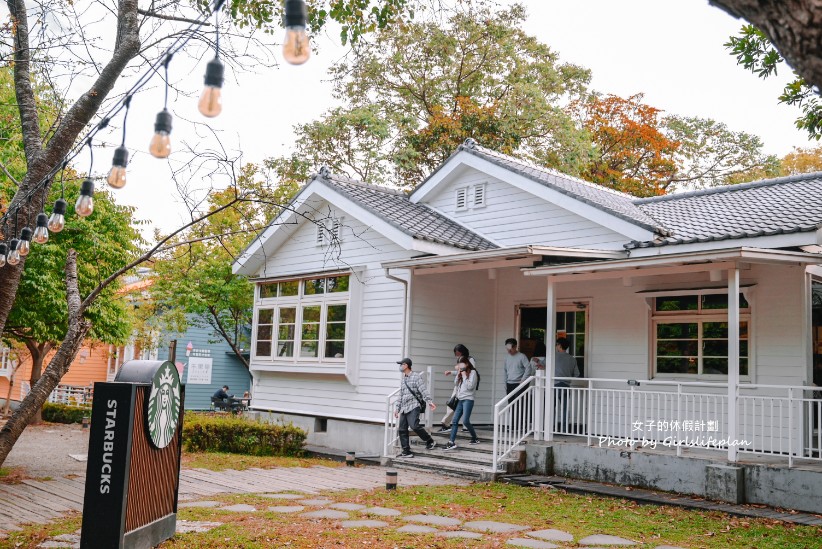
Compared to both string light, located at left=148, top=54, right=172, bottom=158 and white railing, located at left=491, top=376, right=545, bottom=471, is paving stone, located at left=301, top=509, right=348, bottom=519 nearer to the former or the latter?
white railing, located at left=491, top=376, right=545, bottom=471

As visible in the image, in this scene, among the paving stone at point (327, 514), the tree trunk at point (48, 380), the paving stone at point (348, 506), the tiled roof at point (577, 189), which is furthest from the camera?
the tiled roof at point (577, 189)

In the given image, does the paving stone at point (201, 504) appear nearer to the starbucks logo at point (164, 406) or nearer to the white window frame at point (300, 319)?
the starbucks logo at point (164, 406)

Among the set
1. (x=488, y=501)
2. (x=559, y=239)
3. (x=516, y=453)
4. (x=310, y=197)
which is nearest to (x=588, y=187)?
(x=559, y=239)

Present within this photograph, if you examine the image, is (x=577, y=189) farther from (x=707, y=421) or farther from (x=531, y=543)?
(x=531, y=543)

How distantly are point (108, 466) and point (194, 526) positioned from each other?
5.57 feet

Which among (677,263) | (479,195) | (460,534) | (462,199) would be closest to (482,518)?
(460,534)

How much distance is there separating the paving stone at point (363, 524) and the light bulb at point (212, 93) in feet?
16.4

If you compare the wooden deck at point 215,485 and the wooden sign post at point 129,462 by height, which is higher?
the wooden sign post at point 129,462

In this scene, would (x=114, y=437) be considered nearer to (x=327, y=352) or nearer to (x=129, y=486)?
(x=129, y=486)

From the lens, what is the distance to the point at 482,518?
848 centimetres

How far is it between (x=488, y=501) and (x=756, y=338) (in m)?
4.81

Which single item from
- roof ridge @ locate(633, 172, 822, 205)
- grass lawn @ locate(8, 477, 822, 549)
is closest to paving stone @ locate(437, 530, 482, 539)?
grass lawn @ locate(8, 477, 822, 549)

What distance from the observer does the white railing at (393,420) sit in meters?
13.3

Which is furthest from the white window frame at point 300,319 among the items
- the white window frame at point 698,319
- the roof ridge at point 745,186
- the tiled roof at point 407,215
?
the roof ridge at point 745,186
